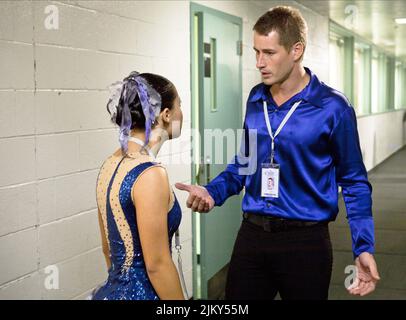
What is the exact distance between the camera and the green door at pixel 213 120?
3.92m

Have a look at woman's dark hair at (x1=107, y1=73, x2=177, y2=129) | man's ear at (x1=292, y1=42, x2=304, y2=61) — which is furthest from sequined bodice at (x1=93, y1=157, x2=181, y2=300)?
man's ear at (x1=292, y1=42, x2=304, y2=61)

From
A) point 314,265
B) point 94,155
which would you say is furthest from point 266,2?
point 314,265

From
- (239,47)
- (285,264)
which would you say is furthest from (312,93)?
(239,47)

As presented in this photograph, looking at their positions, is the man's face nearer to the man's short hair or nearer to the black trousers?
the man's short hair

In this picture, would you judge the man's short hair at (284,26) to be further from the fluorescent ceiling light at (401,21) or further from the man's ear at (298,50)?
the fluorescent ceiling light at (401,21)

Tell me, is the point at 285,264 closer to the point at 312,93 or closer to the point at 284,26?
the point at 312,93

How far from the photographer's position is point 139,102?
5.75ft

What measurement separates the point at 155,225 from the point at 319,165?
68 cm

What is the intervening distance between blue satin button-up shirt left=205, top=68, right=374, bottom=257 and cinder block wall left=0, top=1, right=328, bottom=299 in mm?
949

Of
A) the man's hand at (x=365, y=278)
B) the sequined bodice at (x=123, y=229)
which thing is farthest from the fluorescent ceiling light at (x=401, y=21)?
the sequined bodice at (x=123, y=229)

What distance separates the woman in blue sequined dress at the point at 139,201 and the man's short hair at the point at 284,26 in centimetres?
46

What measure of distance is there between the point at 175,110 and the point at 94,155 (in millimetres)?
1117

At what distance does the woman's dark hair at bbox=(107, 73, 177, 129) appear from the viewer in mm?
1756
